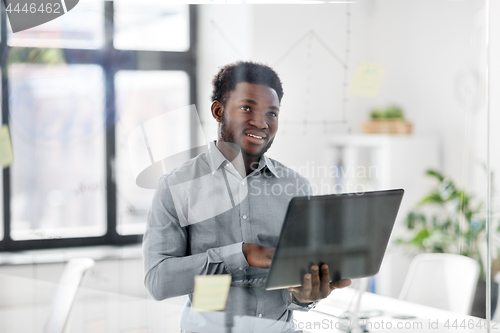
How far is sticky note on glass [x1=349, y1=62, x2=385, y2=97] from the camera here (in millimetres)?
911

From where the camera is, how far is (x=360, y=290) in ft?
2.99

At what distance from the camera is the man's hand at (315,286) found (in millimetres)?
846

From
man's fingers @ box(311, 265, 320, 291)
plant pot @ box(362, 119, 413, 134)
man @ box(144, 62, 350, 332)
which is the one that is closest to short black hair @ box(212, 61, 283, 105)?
man @ box(144, 62, 350, 332)

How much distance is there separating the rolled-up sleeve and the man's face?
6.8 inches

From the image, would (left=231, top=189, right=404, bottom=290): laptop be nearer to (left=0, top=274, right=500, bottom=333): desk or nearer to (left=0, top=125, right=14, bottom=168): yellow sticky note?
(left=0, top=274, right=500, bottom=333): desk

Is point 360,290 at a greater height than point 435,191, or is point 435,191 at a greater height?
point 435,191

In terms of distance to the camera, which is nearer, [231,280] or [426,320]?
[231,280]

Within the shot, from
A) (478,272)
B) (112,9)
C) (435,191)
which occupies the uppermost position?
(112,9)

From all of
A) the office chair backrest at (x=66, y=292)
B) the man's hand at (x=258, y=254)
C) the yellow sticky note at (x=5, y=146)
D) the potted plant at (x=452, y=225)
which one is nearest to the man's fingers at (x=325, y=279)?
the man's hand at (x=258, y=254)

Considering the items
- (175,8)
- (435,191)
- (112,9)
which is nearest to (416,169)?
(435,191)

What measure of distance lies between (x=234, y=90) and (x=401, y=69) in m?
0.40

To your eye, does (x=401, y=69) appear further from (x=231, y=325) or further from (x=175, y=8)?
(x=231, y=325)

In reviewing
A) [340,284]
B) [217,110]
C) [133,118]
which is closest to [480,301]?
[340,284]

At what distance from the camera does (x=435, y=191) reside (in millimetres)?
959
